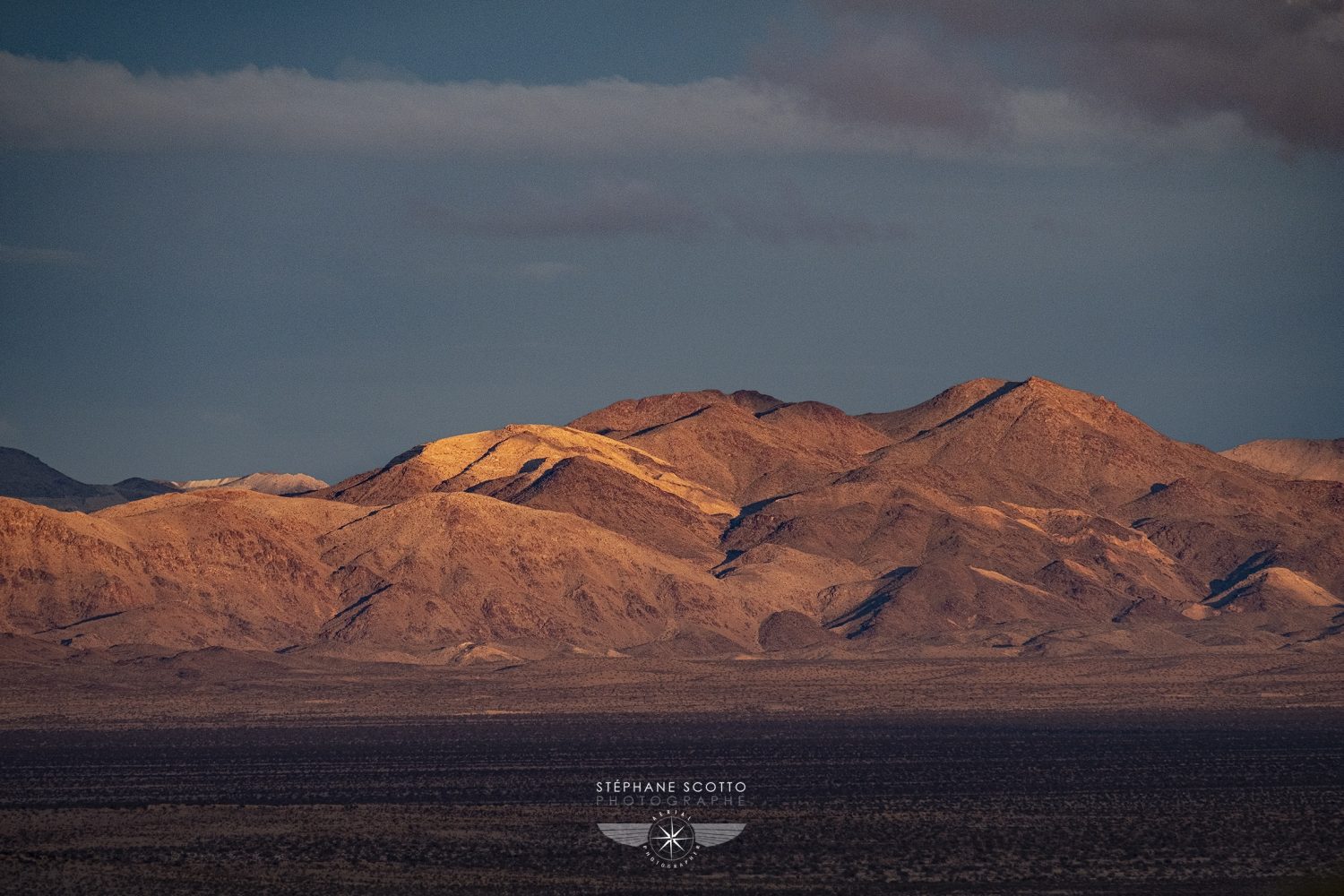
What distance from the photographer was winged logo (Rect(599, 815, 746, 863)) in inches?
2158

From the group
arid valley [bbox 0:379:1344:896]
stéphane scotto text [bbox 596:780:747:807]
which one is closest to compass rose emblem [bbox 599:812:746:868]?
arid valley [bbox 0:379:1344:896]

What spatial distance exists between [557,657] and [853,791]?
8873cm

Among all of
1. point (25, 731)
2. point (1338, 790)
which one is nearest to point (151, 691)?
point (25, 731)

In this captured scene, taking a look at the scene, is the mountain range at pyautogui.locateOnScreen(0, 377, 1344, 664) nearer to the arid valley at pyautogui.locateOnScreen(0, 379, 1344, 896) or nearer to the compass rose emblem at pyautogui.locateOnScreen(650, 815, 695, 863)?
the arid valley at pyautogui.locateOnScreen(0, 379, 1344, 896)

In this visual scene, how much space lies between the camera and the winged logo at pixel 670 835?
2158 inches

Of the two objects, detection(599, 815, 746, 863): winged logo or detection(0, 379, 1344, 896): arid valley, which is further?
detection(599, 815, 746, 863): winged logo

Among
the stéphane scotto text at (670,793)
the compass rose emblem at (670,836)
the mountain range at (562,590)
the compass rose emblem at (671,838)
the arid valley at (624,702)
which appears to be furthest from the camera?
the mountain range at (562,590)

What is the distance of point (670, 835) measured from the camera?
5803 cm

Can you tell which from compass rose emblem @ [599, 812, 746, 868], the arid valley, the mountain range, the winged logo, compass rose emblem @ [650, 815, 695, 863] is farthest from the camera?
the mountain range

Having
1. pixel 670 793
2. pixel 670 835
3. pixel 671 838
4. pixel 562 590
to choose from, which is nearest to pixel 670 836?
pixel 670 835

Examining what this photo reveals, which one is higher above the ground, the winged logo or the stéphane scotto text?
the stéphane scotto text

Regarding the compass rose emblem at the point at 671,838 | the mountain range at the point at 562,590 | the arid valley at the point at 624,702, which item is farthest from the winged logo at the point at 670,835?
the mountain range at the point at 562,590

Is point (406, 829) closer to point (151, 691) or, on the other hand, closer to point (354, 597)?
point (151, 691)

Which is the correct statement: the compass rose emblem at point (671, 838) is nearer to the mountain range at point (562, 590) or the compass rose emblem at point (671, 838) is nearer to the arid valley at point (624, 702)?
the arid valley at point (624, 702)
